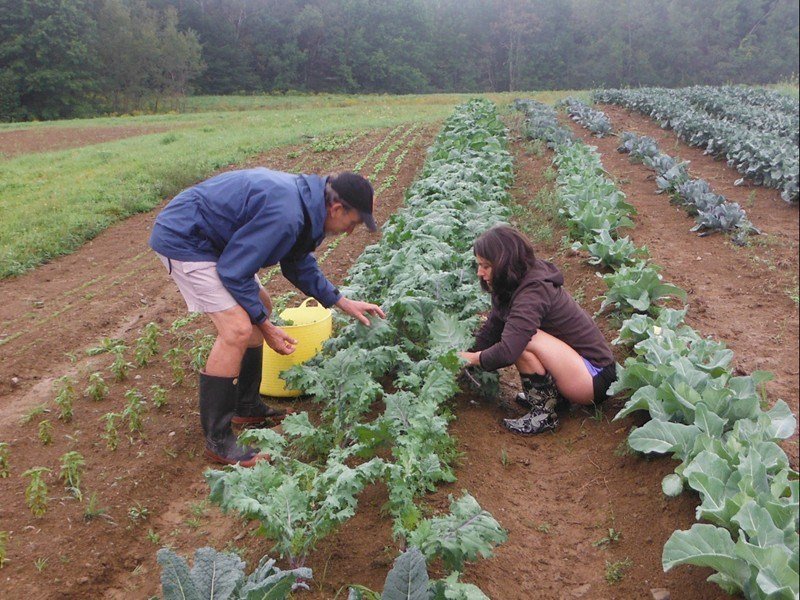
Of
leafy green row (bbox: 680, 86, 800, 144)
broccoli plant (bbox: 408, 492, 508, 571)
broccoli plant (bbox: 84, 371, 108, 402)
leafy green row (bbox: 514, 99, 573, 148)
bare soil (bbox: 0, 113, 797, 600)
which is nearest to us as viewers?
broccoli plant (bbox: 408, 492, 508, 571)

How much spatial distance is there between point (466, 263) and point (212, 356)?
2.46m

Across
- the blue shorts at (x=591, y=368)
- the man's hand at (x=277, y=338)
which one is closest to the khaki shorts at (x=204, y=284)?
the man's hand at (x=277, y=338)

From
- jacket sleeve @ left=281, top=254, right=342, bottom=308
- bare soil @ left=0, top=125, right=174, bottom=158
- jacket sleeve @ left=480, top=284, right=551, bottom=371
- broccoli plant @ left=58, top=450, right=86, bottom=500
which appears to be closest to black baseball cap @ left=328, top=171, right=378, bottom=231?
jacket sleeve @ left=281, top=254, right=342, bottom=308

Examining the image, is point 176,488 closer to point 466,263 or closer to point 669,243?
point 466,263

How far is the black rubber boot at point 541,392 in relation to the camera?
12.7 feet

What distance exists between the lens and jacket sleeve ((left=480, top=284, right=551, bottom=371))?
357 cm

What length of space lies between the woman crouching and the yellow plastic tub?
1197 mm

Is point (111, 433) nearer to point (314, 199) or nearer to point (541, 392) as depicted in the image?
point (314, 199)

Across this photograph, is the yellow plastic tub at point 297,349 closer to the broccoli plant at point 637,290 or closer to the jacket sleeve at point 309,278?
the jacket sleeve at point 309,278

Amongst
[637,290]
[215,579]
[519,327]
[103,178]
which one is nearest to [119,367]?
[215,579]

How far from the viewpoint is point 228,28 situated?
57.8 metres

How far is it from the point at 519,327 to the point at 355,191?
1183 mm

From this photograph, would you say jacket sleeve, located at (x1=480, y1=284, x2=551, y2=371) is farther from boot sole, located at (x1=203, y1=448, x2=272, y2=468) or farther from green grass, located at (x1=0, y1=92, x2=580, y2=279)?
green grass, located at (x1=0, y1=92, x2=580, y2=279)

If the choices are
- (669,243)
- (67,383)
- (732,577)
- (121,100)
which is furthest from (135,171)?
(121,100)
